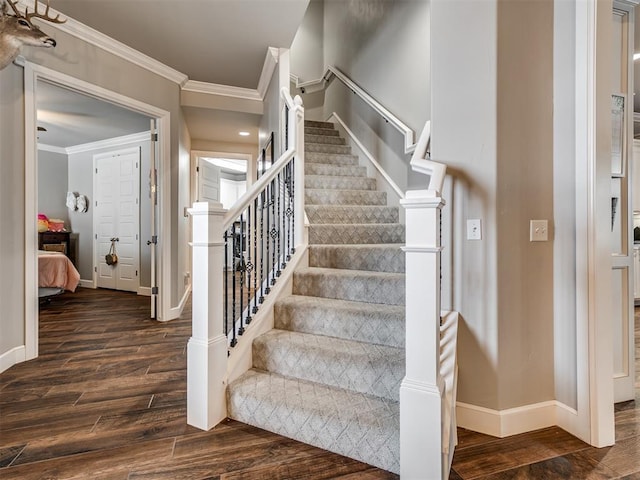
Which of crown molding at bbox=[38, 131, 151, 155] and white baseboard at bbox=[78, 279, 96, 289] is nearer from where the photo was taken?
crown molding at bbox=[38, 131, 151, 155]

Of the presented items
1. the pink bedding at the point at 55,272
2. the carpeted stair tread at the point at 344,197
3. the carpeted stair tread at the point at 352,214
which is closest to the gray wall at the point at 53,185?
the pink bedding at the point at 55,272

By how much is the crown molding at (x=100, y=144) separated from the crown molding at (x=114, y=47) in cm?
202

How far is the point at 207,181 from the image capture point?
6.46m

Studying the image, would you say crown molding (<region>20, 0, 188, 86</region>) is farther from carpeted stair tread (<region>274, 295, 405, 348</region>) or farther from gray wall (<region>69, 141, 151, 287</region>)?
carpeted stair tread (<region>274, 295, 405, 348</region>)

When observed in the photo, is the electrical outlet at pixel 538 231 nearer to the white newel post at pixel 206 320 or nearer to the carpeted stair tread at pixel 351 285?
the carpeted stair tread at pixel 351 285

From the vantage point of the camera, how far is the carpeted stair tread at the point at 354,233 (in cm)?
293

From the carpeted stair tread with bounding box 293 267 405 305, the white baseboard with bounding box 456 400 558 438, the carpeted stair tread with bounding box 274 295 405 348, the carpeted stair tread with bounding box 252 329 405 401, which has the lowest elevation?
the white baseboard with bounding box 456 400 558 438

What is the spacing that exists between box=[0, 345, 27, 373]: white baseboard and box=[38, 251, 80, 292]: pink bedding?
102 inches

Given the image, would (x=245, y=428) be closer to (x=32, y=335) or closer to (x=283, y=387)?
(x=283, y=387)

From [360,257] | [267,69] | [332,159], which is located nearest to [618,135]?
[360,257]

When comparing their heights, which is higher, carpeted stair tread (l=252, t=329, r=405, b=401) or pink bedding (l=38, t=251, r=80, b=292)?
pink bedding (l=38, t=251, r=80, b=292)

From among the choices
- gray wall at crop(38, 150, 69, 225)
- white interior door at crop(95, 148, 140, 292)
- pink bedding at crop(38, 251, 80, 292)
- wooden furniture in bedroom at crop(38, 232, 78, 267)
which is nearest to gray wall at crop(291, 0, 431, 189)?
white interior door at crop(95, 148, 140, 292)

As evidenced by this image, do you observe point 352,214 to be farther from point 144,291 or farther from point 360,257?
point 144,291

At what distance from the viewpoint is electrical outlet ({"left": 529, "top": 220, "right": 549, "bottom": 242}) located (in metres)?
1.79
